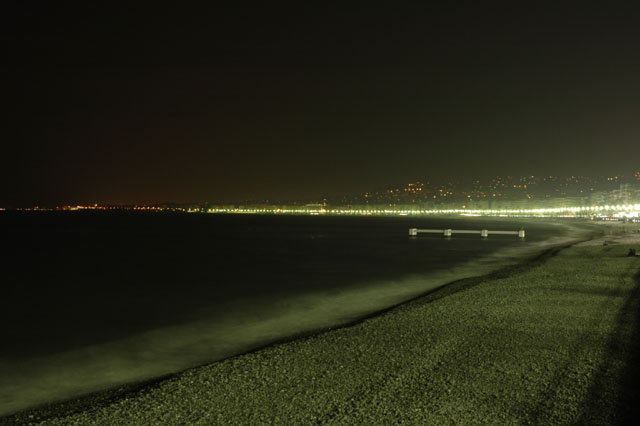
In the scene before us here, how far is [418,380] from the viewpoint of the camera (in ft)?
25.2

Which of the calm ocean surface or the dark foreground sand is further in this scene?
the calm ocean surface

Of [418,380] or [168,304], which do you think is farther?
[168,304]

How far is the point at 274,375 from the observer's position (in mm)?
8352

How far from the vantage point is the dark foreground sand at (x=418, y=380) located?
6574 mm

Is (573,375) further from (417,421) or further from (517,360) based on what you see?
(417,421)

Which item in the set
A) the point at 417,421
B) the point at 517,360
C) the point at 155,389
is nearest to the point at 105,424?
the point at 155,389

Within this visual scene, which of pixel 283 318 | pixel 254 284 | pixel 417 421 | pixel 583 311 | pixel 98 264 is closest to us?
pixel 417 421

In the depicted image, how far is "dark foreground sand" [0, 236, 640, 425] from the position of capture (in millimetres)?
6574

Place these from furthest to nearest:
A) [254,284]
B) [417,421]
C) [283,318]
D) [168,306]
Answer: [254,284] < [168,306] < [283,318] < [417,421]

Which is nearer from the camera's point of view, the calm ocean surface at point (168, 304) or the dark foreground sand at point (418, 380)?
the dark foreground sand at point (418, 380)

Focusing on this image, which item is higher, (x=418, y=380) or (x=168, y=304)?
(x=418, y=380)

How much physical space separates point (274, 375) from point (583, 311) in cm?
836

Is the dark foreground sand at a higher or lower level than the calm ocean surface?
higher

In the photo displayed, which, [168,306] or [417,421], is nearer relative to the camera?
[417,421]
